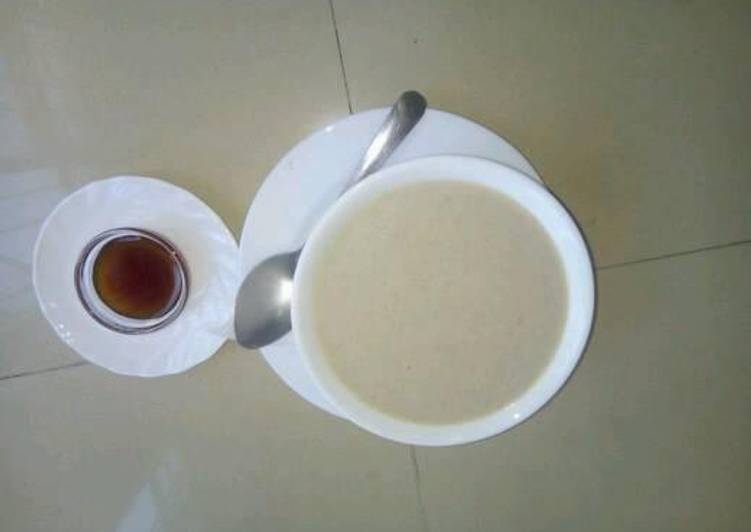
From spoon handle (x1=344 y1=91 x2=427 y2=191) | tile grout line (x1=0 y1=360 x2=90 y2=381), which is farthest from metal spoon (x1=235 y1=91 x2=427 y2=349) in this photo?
tile grout line (x1=0 y1=360 x2=90 y2=381)

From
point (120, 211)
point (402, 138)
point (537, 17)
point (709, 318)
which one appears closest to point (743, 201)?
point (709, 318)

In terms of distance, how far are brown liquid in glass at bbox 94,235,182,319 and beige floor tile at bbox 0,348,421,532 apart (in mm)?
105

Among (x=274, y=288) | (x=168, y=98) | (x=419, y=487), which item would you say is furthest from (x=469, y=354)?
(x=168, y=98)

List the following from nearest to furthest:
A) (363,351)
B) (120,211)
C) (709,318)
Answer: (363,351) < (120,211) < (709,318)

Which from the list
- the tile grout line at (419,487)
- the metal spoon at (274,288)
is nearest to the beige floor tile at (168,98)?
the metal spoon at (274,288)

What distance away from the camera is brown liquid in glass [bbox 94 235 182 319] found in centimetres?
62

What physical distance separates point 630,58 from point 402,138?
1.09ft

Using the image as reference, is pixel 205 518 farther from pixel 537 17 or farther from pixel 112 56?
pixel 537 17

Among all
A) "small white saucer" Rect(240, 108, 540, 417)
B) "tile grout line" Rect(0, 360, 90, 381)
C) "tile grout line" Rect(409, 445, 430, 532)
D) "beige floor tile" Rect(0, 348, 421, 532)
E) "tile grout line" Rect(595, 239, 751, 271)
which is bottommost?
"tile grout line" Rect(409, 445, 430, 532)

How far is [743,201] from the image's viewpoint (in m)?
0.72

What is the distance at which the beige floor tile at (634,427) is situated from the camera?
724mm

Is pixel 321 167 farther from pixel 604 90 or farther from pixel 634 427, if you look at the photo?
pixel 634 427

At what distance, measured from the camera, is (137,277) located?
2.12ft

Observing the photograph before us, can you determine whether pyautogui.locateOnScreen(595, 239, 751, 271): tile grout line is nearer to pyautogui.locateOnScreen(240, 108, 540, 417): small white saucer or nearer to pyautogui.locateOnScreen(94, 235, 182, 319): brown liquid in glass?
pyautogui.locateOnScreen(240, 108, 540, 417): small white saucer
